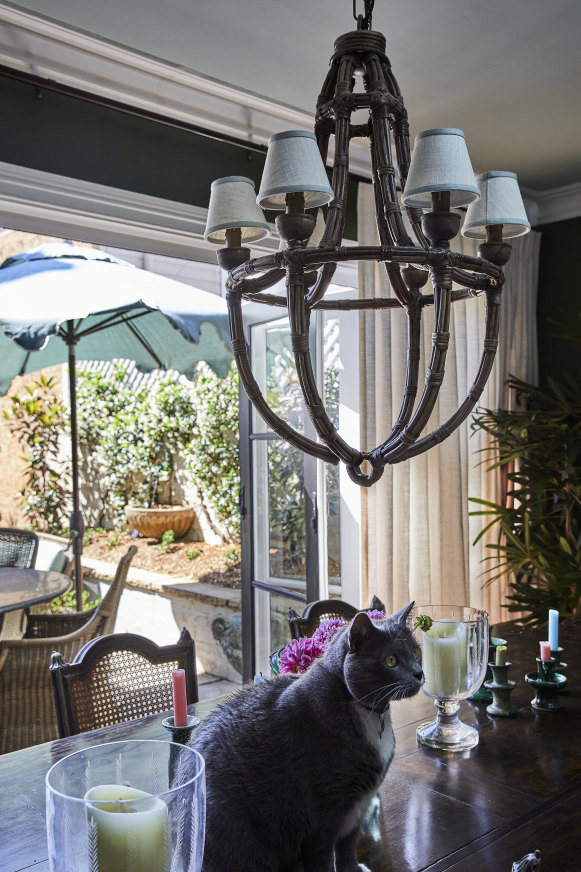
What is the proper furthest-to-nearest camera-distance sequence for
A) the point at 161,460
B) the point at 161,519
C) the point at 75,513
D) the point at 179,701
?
the point at 161,460
the point at 161,519
the point at 75,513
the point at 179,701

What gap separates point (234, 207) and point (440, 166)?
431 mm

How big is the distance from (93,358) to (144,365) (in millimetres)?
397

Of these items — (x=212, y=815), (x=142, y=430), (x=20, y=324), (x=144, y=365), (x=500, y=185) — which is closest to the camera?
(x=212, y=815)

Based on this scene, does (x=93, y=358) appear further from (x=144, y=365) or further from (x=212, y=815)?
(x=212, y=815)

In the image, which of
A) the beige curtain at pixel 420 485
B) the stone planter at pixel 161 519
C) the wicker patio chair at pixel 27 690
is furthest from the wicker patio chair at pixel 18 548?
the stone planter at pixel 161 519

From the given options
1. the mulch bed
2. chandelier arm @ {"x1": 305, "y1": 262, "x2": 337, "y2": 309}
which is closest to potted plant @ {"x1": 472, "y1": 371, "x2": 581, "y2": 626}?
chandelier arm @ {"x1": 305, "y1": 262, "x2": 337, "y2": 309}

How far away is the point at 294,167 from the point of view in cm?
124

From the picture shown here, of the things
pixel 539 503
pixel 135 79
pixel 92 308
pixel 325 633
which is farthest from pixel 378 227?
pixel 539 503

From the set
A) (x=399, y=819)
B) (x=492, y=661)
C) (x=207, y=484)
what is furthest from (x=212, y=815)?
(x=207, y=484)

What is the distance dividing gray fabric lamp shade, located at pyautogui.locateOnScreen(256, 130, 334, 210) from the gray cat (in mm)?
687

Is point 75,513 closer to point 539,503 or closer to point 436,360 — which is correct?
point 539,503

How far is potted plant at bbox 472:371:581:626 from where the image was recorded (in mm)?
3486

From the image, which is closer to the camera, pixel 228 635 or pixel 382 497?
pixel 382 497

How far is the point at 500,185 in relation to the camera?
1.54 m
